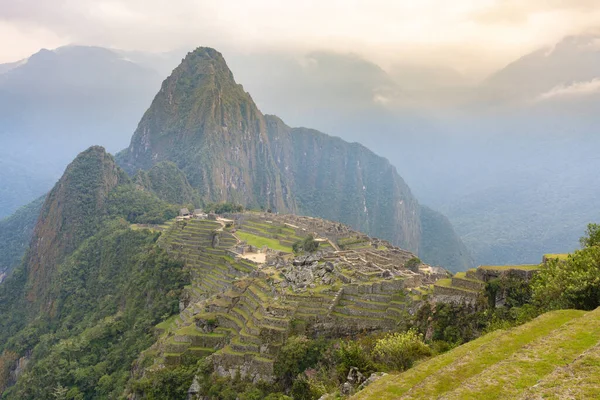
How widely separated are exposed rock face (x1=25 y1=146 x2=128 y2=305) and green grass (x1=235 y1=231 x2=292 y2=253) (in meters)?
54.6

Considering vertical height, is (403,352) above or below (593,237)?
below

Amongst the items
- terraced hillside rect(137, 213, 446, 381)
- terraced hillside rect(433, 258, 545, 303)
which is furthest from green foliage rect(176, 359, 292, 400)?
terraced hillside rect(433, 258, 545, 303)

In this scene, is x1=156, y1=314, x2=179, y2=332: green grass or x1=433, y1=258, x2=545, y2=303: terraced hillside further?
x1=156, y1=314, x2=179, y2=332: green grass

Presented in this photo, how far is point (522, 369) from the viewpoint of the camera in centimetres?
1172

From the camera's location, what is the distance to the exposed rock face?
104m

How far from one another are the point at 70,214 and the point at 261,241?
6939 cm

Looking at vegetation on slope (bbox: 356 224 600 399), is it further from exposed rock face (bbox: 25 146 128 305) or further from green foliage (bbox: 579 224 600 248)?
exposed rock face (bbox: 25 146 128 305)

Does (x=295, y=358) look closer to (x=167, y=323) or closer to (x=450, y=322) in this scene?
(x=450, y=322)

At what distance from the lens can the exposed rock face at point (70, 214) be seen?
4099 inches

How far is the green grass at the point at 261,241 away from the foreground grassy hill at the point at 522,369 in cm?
4509

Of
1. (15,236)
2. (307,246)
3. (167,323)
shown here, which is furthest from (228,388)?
(15,236)

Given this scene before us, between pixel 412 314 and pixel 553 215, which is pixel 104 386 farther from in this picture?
pixel 553 215

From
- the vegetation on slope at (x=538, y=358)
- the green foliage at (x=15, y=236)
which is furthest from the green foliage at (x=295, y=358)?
the green foliage at (x=15, y=236)

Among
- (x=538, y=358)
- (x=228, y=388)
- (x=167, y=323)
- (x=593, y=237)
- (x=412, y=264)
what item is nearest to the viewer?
(x=538, y=358)
